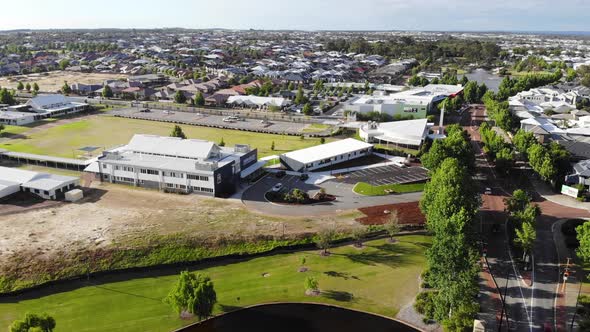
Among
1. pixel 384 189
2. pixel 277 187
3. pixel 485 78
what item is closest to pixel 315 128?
pixel 277 187

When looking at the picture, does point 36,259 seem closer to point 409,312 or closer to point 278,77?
point 409,312

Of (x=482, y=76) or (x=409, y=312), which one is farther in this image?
(x=482, y=76)

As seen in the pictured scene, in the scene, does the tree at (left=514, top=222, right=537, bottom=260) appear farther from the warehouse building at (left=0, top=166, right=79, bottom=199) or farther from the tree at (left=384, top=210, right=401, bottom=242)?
the warehouse building at (left=0, top=166, right=79, bottom=199)

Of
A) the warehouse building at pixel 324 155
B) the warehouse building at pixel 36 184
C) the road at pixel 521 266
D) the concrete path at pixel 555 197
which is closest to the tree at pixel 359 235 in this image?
the road at pixel 521 266

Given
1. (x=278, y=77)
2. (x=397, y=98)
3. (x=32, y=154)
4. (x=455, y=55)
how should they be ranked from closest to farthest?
(x=32, y=154)
(x=397, y=98)
(x=278, y=77)
(x=455, y=55)

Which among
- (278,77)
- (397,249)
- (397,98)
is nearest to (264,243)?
(397,249)

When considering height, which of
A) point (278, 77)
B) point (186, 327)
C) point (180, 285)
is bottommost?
point (186, 327)

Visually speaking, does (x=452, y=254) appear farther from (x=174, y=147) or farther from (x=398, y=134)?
(x=398, y=134)
